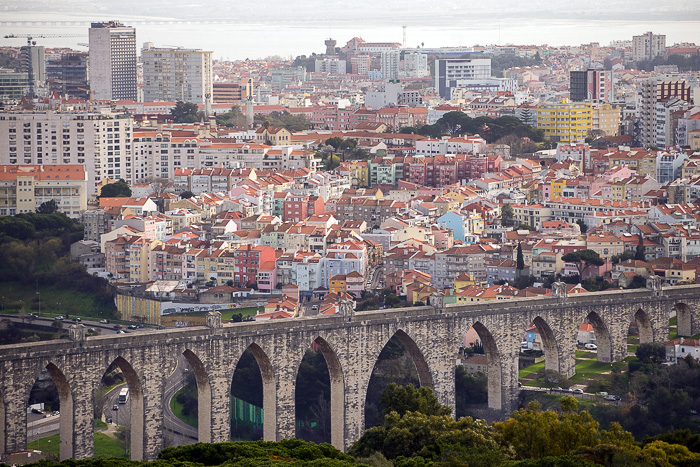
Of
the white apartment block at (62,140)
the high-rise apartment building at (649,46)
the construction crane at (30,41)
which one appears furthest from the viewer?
the high-rise apartment building at (649,46)

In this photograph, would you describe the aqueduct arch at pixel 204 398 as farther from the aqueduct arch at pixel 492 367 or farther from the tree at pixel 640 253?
the tree at pixel 640 253

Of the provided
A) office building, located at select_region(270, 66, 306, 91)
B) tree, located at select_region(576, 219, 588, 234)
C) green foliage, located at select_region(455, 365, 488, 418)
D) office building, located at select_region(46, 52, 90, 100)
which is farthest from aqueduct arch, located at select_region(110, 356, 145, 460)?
office building, located at select_region(270, 66, 306, 91)

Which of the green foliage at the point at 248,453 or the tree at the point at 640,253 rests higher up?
the tree at the point at 640,253

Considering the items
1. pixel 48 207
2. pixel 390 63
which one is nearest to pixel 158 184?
pixel 48 207

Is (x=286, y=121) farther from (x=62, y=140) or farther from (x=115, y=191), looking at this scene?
(x=115, y=191)

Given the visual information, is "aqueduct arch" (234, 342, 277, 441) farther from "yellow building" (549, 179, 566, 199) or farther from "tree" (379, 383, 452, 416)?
"yellow building" (549, 179, 566, 199)

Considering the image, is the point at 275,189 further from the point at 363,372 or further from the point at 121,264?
the point at 363,372

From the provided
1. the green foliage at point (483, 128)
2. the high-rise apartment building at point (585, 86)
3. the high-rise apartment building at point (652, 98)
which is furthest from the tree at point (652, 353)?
the high-rise apartment building at point (585, 86)
